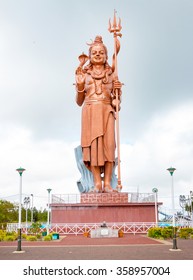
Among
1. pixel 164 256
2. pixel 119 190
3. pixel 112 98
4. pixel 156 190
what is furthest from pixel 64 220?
pixel 164 256

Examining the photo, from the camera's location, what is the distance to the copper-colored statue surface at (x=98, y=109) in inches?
853

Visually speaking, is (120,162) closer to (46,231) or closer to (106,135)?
(106,135)

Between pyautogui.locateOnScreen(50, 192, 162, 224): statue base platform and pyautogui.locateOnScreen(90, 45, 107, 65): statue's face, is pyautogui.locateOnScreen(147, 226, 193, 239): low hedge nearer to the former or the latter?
pyautogui.locateOnScreen(50, 192, 162, 224): statue base platform

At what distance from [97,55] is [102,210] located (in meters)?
9.21

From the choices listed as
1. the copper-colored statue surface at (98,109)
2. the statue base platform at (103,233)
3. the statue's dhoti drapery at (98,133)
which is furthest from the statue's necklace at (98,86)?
the statue base platform at (103,233)

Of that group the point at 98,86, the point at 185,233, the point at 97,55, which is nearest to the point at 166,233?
the point at 185,233

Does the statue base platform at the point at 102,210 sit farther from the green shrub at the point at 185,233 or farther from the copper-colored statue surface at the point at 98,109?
the green shrub at the point at 185,233

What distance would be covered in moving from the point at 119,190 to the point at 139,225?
7.69 ft

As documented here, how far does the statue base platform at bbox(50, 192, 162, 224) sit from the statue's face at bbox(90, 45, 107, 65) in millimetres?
8008

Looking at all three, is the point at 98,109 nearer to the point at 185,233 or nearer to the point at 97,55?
the point at 97,55

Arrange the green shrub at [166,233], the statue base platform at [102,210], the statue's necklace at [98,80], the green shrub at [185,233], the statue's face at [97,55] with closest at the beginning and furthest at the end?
the green shrub at [166,233] → the green shrub at [185,233] → the statue base platform at [102,210] → the statue's face at [97,55] → the statue's necklace at [98,80]

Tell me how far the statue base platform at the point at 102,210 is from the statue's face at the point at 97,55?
8008mm

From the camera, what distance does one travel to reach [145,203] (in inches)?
808

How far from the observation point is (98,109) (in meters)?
22.0
